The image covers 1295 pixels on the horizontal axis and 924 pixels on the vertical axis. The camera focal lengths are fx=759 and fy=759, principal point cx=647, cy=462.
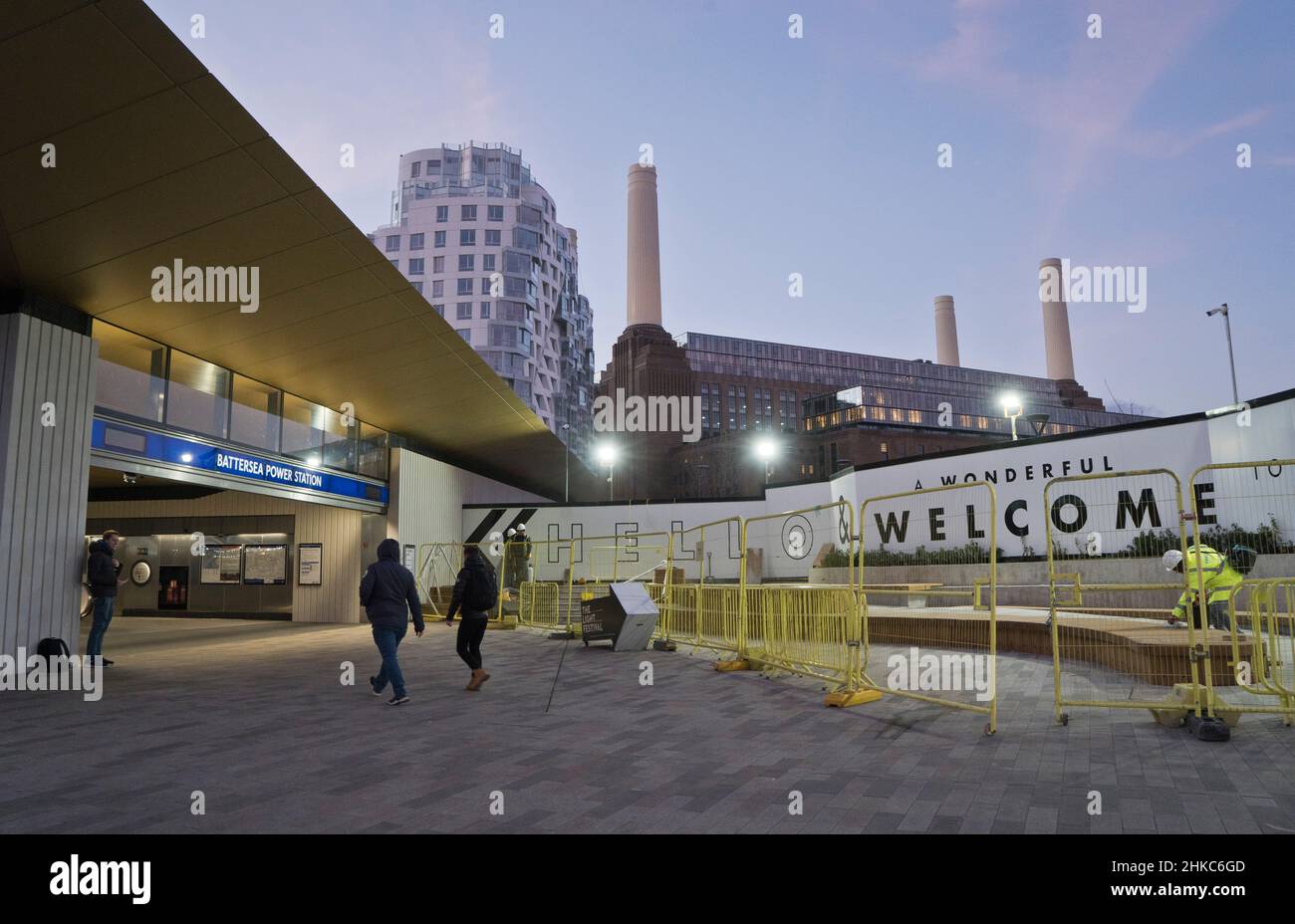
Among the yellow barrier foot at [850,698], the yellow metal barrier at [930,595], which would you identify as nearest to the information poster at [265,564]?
the yellow metal barrier at [930,595]

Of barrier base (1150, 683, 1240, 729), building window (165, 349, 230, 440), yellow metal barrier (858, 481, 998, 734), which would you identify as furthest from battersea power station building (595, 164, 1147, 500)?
barrier base (1150, 683, 1240, 729)

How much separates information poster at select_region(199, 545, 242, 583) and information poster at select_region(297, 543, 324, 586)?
2298mm

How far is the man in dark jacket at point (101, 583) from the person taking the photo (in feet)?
33.0

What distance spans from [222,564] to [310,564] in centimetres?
337

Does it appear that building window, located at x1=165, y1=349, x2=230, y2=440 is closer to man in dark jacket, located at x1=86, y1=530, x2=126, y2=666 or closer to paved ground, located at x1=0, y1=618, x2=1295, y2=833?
man in dark jacket, located at x1=86, y1=530, x2=126, y2=666

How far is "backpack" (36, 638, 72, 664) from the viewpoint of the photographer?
977 cm

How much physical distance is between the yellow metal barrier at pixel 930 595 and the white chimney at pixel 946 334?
123 meters

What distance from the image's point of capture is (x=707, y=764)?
5586 mm

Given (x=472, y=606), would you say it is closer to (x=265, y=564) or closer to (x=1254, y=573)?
(x=1254, y=573)

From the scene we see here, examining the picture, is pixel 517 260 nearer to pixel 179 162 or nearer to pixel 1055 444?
pixel 1055 444

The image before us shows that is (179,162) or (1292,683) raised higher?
(179,162)
